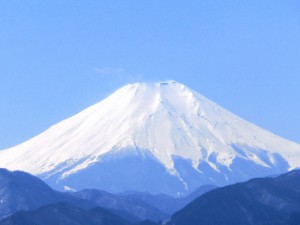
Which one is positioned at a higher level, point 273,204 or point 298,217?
point 273,204

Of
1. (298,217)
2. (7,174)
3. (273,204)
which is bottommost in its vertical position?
(298,217)

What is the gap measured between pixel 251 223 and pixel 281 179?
19099mm

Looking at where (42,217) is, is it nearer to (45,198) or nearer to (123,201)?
(45,198)

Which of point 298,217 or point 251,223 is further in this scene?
point 251,223

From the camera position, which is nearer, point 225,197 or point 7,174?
point 225,197

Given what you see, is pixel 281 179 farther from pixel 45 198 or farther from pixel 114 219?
pixel 45 198

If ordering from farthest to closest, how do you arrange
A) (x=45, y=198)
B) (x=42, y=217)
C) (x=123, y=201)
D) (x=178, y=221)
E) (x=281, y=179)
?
(x=123, y=201) < (x=45, y=198) < (x=281, y=179) < (x=178, y=221) < (x=42, y=217)

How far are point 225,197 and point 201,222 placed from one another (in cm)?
915

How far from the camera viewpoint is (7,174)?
176 meters

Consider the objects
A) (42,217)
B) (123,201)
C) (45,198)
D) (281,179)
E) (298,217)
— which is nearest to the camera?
(298,217)

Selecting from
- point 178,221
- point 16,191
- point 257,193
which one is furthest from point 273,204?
point 16,191

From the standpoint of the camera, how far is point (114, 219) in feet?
472

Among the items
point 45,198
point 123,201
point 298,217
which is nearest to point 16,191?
point 45,198

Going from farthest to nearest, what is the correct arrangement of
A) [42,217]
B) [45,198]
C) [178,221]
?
[45,198] < [178,221] < [42,217]
